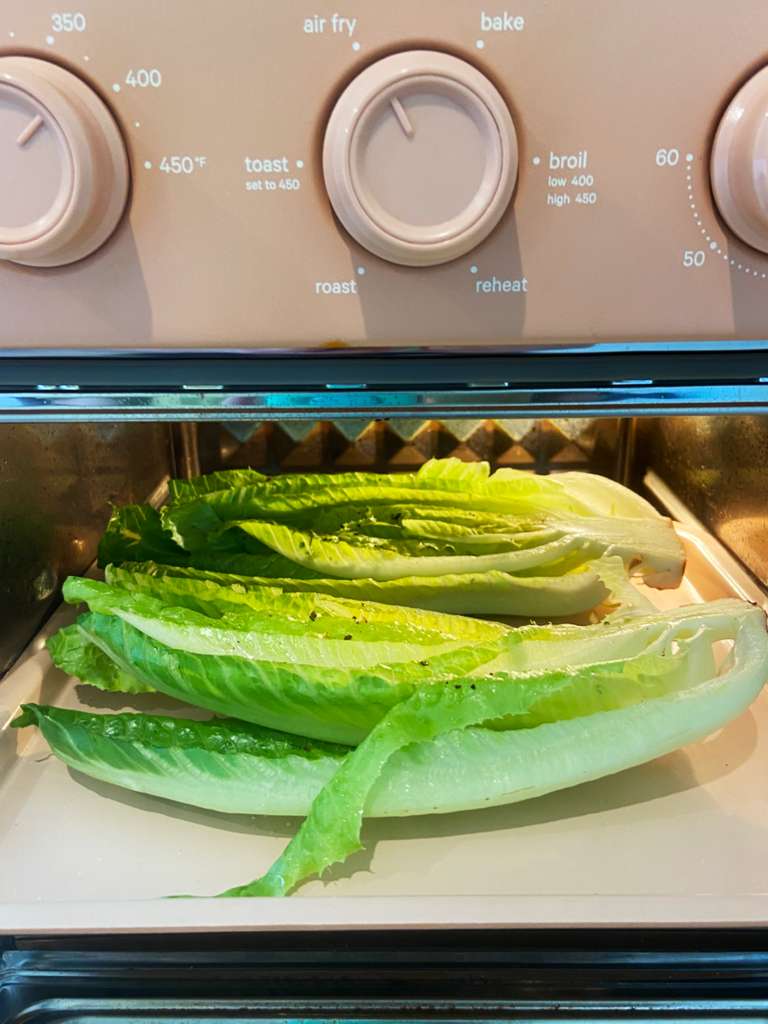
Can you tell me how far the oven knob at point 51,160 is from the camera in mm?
459

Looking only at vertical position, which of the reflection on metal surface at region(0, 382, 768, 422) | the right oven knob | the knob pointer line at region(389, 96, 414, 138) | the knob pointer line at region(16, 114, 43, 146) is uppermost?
the knob pointer line at region(16, 114, 43, 146)

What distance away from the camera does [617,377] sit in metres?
0.59

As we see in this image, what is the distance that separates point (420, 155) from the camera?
48 centimetres

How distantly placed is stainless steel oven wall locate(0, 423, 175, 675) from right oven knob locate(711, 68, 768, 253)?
75 centimetres

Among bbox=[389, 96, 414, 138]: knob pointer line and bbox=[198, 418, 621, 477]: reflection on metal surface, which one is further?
bbox=[198, 418, 621, 477]: reflection on metal surface

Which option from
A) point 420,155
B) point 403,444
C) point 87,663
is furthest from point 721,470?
point 87,663

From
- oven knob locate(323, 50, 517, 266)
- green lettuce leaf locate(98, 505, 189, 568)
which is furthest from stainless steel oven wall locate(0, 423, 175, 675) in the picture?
oven knob locate(323, 50, 517, 266)

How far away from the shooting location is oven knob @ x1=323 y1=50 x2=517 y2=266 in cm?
46

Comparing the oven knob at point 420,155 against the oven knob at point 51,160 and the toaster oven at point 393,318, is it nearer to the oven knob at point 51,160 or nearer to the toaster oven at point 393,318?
the toaster oven at point 393,318

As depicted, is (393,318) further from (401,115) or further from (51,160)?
(51,160)

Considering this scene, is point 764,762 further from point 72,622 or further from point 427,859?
point 72,622

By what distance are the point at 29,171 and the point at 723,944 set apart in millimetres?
804

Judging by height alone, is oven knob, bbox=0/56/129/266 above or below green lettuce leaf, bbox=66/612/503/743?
above

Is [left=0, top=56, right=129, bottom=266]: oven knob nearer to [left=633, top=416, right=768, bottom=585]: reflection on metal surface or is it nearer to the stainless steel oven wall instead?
the stainless steel oven wall
